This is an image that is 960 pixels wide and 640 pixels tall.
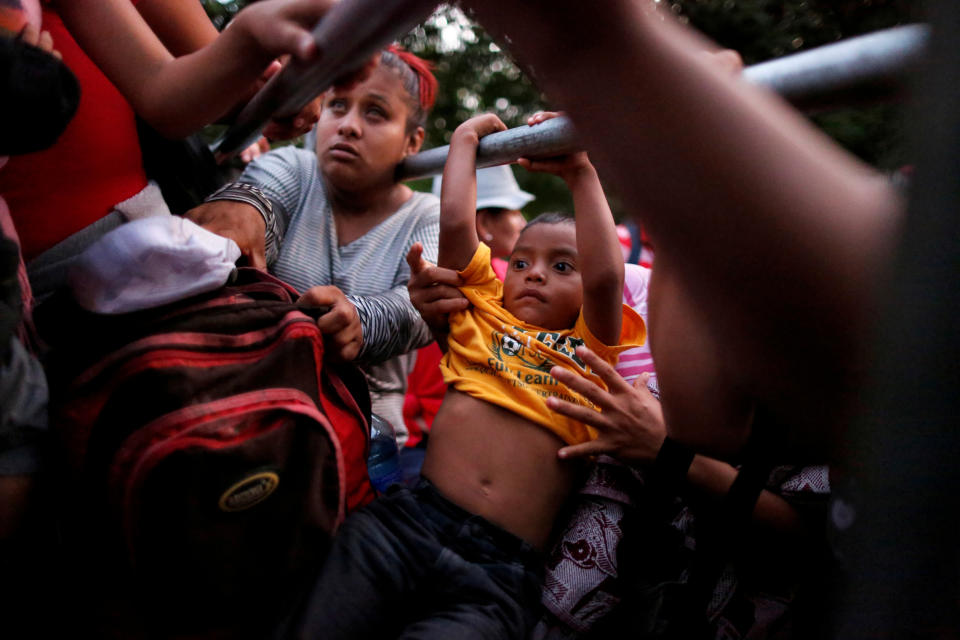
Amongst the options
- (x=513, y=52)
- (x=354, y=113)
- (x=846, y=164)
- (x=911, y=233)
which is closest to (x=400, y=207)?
(x=354, y=113)

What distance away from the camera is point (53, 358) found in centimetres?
88

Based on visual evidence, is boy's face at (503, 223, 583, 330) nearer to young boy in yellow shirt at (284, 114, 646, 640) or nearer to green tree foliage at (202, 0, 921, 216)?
young boy in yellow shirt at (284, 114, 646, 640)

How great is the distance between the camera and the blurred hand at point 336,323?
3.64 feet

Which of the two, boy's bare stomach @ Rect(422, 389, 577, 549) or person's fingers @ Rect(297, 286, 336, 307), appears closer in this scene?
person's fingers @ Rect(297, 286, 336, 307)

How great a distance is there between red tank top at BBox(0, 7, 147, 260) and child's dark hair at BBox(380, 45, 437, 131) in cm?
96

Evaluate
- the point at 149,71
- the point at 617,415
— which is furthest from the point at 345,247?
the point at 617,415

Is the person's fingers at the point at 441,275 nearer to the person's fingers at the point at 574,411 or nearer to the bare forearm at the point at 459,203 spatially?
the bare forearm at the point at 459,203

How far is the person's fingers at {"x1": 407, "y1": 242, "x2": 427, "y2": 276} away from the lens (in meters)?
1.47

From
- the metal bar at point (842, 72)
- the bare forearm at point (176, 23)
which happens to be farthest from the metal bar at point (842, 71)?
the bare forearm at point (176, 23)

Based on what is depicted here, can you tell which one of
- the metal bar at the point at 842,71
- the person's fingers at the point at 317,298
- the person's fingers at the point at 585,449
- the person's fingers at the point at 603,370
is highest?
the metal bar at the point at 842,71

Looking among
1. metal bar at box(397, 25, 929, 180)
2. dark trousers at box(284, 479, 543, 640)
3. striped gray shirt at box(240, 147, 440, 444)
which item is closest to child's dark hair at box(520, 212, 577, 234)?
striped gray shirt at box(240, 147, 440, 444)

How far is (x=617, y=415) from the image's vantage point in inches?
48.1

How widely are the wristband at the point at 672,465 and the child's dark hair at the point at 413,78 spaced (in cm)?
140

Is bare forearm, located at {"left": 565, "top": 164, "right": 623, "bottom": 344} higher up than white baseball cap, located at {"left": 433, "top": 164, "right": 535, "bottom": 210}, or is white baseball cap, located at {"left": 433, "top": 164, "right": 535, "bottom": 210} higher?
white baseball cap, located at {"left": 433, "top": 164, "right": 535, "bottom": 210}
